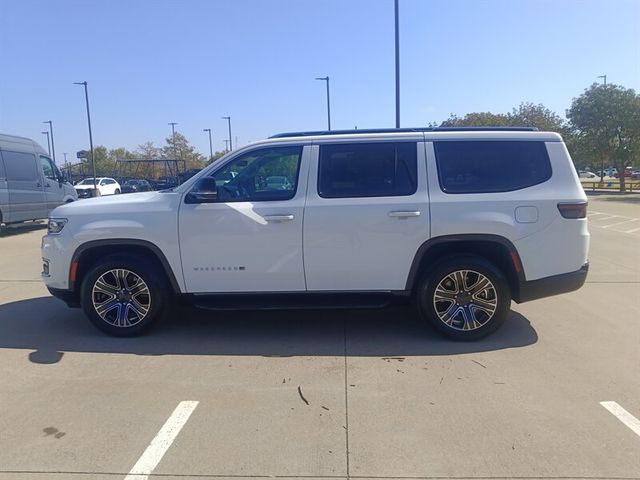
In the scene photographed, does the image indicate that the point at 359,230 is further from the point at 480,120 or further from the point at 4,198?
the point at 480,120

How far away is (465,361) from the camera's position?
4.48m

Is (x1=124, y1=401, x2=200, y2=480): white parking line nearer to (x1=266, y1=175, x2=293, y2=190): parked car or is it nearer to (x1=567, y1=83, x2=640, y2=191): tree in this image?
(x1=266, y1=175, x2=293, y2=190): parked car

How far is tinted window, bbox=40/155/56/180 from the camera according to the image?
1501cm

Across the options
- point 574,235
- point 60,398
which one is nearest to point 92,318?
point 60,398

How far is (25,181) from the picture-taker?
14.2 m

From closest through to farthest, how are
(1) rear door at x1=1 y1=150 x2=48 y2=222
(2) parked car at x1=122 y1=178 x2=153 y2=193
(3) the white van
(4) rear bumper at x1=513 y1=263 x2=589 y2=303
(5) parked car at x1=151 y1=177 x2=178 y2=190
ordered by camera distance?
(4) rear bumper at x1=513 y1=263 x2=589 y2=303 → (5) parked car at x1=151 y1=177 x2=178 y2=190 → (3) the white van → (1) rear door at x1=1 y1=150 x2=48 y2=222 → (2) parked car at x1=122 y1=178 x2=153 y2=193

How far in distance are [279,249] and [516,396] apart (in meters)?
2.36

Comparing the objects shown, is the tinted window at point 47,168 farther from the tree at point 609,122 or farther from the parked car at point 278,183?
the tree at point 609,122

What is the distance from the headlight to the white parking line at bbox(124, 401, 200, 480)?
7.84 feet

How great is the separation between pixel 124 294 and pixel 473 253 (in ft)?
11.2

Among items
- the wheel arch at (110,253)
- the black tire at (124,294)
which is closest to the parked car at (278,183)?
the wheel arch at (110,253)

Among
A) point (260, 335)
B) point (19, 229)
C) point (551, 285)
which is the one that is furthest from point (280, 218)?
point (19, 229)

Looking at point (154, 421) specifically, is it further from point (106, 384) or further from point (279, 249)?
point (279, 249)

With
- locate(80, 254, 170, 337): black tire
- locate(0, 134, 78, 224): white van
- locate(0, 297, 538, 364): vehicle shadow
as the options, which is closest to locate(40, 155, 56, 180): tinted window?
locate(0, 134, 78, 224): white van
